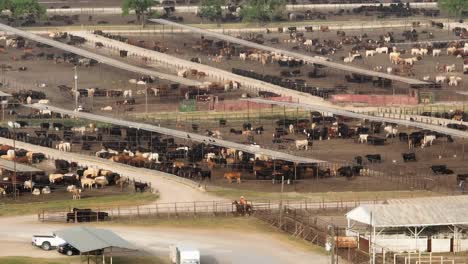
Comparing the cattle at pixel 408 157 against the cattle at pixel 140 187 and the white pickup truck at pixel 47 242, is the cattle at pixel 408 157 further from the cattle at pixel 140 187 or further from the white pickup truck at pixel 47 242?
the white pickup truck at pixel 47 242

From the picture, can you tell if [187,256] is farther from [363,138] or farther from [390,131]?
[390,131]

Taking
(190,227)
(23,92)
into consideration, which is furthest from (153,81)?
(190,227)

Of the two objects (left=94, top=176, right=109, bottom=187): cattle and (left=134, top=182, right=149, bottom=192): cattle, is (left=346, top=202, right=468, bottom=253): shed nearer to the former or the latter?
(left=134, top=182, right=149, bottom=192): cattle

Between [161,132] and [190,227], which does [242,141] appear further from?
[190,227]

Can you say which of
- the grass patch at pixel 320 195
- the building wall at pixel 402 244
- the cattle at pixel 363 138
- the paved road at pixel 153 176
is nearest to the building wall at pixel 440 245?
the building wall at pixel 402 244

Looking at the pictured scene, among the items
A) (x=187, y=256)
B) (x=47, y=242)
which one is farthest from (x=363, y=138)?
(x=187, y=256)

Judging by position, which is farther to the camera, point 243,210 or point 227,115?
point 227,115

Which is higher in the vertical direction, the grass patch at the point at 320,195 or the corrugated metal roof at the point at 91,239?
the corrugated metal roof at the point at 91,239
